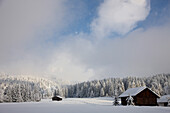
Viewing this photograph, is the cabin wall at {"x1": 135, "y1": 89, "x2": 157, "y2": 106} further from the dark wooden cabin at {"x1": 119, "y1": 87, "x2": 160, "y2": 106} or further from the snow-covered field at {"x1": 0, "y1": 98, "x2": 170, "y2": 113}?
the snow-covered field at {"x1": 0, "y1": 98, "x2": 170, "y2": 113}

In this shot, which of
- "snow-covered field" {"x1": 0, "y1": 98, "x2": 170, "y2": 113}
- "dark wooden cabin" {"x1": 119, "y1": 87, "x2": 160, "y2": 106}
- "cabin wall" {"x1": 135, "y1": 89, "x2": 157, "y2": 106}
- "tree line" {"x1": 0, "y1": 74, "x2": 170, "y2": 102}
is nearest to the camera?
"snow-covered field" {"x1": 0, "y1": 98, "x2": 170, "y2": 113}

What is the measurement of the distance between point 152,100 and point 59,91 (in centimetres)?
11067

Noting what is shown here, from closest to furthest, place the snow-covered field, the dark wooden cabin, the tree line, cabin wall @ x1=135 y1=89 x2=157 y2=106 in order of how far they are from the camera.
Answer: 1. the snow-covered field
2. the dark wooden cabin
3. cabin wall @ x1=135 y1=89 x2=157 y2=106
4. the tree line

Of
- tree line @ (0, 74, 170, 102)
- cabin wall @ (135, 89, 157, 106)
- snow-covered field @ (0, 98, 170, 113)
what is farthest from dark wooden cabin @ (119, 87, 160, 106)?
snow-covered field @ (0, 98, 170, 113)

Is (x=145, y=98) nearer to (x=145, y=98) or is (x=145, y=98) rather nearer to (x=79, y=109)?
(x=145, y=98)

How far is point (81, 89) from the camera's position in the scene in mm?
141000

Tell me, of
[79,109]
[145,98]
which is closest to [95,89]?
[145,98]

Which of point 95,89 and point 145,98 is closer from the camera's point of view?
point 145,98

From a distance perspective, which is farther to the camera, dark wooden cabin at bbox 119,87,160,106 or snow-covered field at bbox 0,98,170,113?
dark wooden cabin at bbox 119,87,160,106

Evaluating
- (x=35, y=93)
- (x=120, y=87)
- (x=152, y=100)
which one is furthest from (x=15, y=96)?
(x=152, y=100)

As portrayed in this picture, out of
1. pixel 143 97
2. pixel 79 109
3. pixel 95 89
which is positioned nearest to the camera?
pixel 79 109

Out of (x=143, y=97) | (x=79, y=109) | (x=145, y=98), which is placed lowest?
(x=145, y=98)

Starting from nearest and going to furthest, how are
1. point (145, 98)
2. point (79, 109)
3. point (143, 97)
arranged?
point (79, 109)
point (143, 97)
point (145, 98)

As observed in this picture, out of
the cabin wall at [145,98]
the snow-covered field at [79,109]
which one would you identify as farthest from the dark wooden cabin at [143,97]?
the snow-covered field at [79,109]
